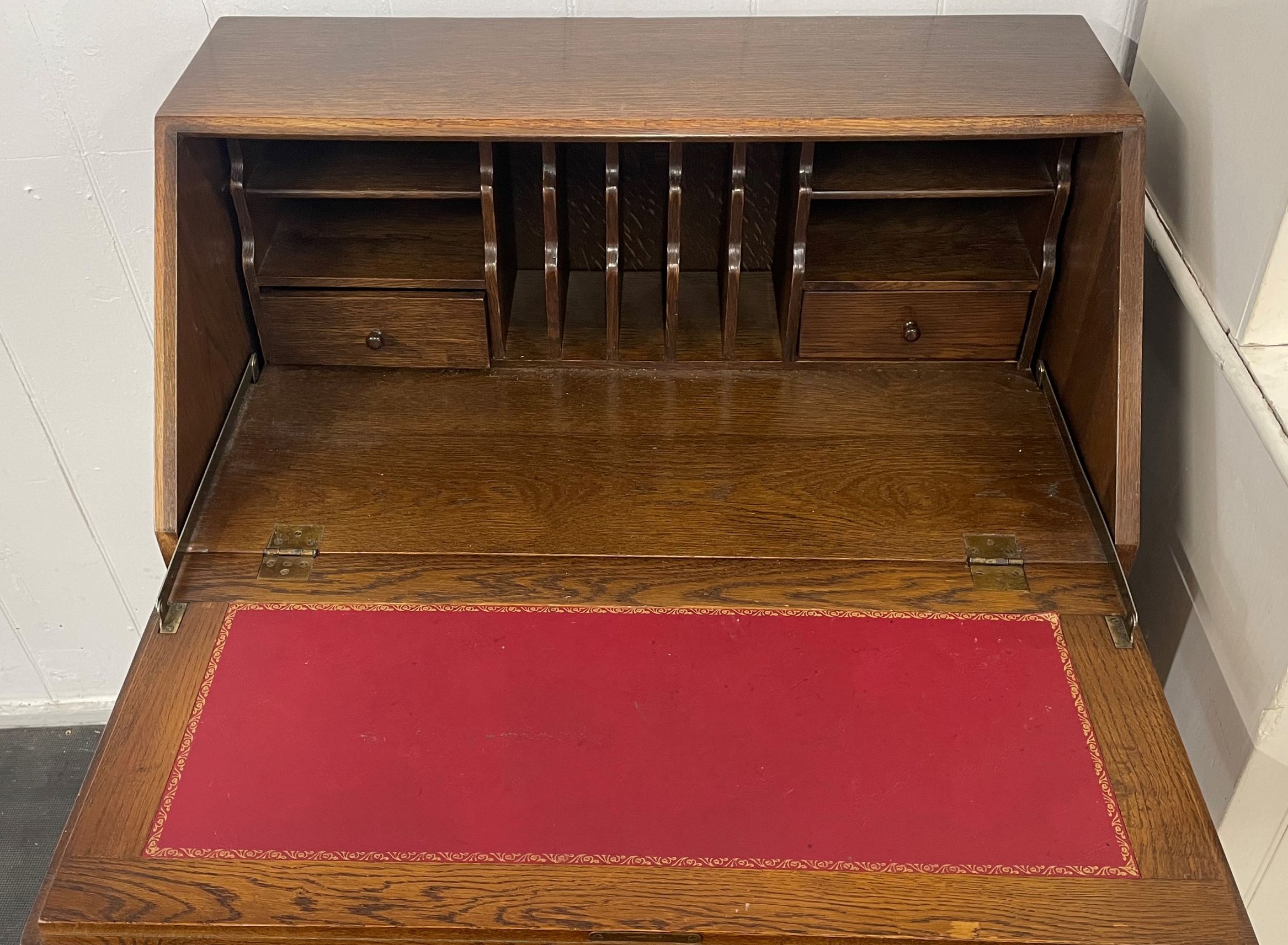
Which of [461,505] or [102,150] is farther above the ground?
[102,150]

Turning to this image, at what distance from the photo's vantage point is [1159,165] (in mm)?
1531

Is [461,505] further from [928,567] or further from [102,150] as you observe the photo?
[102,150]

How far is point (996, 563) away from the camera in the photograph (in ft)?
4.33

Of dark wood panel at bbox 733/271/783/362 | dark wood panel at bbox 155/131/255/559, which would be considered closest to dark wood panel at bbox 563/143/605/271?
dark wood panel at bbox 733/271/783/362

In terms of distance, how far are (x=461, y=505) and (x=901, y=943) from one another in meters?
0.70

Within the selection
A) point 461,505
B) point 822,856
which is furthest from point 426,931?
point 461,505

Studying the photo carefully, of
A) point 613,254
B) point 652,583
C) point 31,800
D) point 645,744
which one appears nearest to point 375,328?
point 613,254

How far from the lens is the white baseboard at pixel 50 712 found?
266 cm

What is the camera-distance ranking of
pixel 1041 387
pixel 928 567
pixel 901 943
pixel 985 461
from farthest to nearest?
1. pixel 1041 387
2. pixel 985 461
3. pixel 928 567
4. pixel 901 943

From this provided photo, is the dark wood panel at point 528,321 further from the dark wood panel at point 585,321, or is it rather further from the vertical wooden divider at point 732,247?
the vertical wooden divider at point 732,247

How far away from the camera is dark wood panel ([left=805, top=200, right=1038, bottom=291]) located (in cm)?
151

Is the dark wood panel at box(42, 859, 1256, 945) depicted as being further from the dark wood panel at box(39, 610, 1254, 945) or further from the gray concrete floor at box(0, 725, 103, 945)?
the gray concrete floor at box(0, 725, 103, 945)

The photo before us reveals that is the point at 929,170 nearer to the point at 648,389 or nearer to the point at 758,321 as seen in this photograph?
the point at 758,321

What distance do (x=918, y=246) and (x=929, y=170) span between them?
12 centimetres
